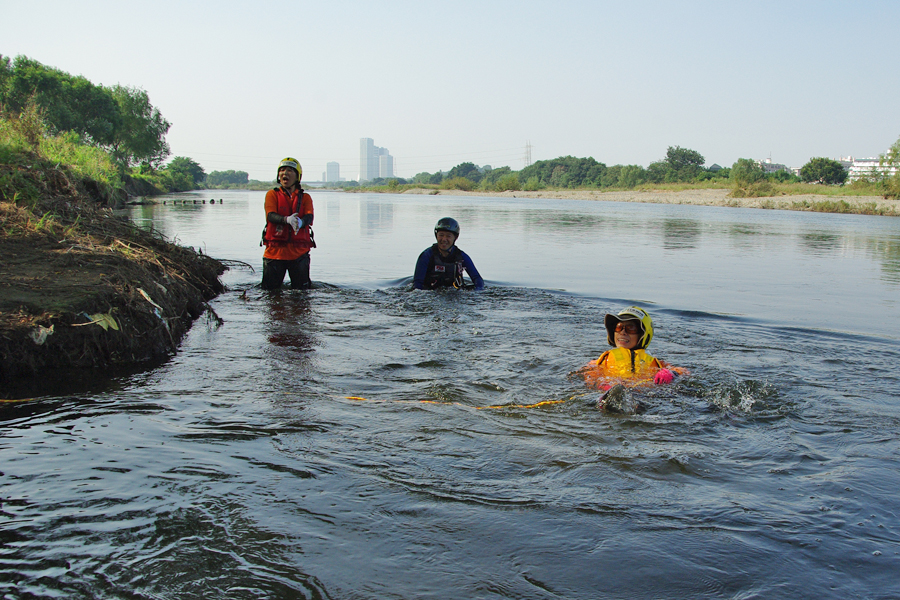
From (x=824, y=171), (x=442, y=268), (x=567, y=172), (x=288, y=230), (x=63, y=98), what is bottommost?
(x=442, y=268)

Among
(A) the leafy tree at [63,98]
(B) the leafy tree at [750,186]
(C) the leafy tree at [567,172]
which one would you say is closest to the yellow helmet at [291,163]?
(A) the leafy tree at [63,98]

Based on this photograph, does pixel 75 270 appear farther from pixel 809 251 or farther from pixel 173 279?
pixel 809 251

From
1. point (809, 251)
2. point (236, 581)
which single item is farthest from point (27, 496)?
point (809, 251)

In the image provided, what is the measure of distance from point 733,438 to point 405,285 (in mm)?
7865

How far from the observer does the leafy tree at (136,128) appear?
74.1 metres

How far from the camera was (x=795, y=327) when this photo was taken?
28.0 ft

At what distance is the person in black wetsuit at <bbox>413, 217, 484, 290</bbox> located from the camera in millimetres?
10320

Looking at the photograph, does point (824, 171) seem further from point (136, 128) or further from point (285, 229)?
point (285, 229)

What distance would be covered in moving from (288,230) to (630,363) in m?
6.01

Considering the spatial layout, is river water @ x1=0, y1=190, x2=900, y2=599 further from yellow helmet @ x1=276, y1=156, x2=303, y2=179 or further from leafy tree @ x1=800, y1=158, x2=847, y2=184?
leafy tree @ x1=800, y1=158, x2=847, y2=184

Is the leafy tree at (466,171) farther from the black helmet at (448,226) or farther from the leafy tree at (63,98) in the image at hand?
the black helmet at (448,226)

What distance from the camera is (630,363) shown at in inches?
232

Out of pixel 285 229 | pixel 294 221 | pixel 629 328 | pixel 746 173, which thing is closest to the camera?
pixel 629 328

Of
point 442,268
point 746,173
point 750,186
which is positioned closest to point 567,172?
point 746,173
